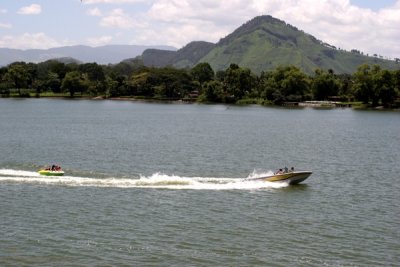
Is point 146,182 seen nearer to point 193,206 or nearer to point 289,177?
point 193,206

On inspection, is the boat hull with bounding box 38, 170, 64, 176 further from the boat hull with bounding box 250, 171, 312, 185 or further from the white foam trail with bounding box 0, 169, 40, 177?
the boat hull with bounding box 250, 171, 312, 185

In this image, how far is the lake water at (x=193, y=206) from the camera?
34.6 metres

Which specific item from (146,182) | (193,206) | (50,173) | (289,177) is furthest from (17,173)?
(289,177)

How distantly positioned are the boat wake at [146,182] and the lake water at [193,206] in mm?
120

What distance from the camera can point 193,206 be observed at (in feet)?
151

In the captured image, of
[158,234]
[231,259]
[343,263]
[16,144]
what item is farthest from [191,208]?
[16,144]

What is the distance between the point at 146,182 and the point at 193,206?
957 cm

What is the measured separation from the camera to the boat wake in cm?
5303

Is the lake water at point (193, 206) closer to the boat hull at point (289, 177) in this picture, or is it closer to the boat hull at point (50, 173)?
the boat hull at point (289, 177)

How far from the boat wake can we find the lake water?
A: 12 cm

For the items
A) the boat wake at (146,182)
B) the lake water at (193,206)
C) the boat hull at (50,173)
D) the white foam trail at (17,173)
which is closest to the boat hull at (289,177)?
the boat wake at (146,182)

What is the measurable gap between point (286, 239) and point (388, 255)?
675 centimetres

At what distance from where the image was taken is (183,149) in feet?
276

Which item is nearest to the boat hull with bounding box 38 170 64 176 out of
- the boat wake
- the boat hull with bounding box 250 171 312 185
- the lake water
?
the boat wake
